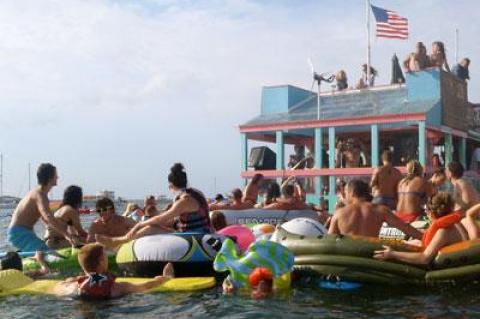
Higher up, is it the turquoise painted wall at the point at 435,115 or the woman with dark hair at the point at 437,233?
the turquoise painted wall at the point at 435,115

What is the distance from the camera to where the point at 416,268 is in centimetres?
749

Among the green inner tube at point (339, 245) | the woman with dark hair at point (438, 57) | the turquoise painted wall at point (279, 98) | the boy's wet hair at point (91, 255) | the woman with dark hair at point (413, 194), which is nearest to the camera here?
the boy's wet hair at point (91, 255)

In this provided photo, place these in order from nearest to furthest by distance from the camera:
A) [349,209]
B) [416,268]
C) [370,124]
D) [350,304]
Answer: [350,304] → [416,268] → [349,209] → [370,124]

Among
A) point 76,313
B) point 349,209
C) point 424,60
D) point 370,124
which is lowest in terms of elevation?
point 76,313

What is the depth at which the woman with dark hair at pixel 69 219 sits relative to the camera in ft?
34.2

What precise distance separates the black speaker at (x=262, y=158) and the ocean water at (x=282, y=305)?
14902mm

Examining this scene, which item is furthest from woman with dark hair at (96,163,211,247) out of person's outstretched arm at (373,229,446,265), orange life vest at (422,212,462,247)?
orange life vest at (422,212,462,247)

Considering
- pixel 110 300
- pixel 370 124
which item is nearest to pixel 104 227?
pixel 110 300

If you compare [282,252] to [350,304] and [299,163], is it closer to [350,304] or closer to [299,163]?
[350,304]

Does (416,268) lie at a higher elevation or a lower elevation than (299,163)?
lower

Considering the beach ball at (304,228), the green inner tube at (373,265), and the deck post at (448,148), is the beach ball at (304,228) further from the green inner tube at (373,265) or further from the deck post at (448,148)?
the deck post at (448,148)

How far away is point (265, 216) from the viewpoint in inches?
502

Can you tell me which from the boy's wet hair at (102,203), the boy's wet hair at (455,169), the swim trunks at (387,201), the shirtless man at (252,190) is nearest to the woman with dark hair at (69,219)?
the boy's wet hair at (102,203)

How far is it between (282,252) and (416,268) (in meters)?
1.59
